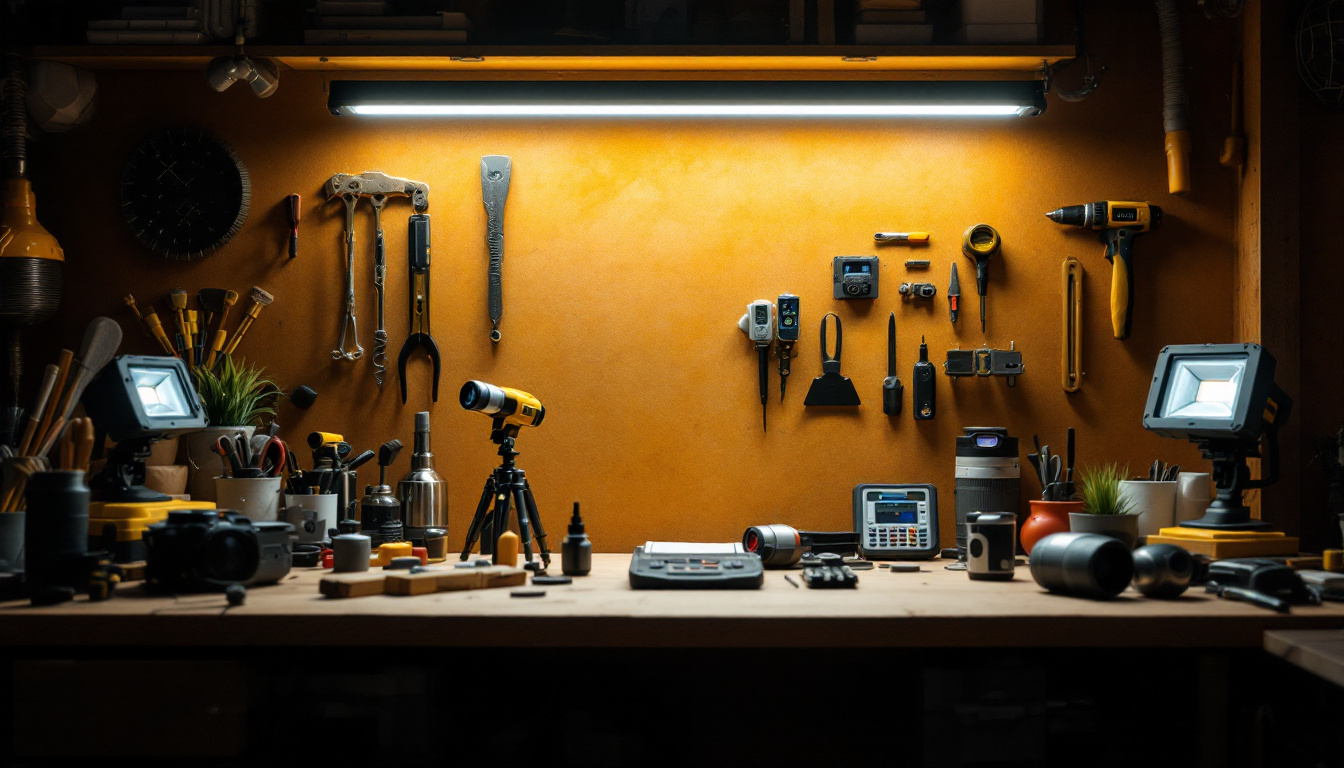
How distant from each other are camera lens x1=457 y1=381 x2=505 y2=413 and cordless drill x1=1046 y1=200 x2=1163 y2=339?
71.5 inches

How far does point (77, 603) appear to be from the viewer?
179cm

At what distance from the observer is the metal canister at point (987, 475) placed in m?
2.58

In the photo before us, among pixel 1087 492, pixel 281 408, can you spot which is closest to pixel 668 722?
pixel 1087 492

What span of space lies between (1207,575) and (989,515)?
0.48 meters

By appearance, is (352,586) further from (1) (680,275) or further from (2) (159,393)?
(1) (680,275)

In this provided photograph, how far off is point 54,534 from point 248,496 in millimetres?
567

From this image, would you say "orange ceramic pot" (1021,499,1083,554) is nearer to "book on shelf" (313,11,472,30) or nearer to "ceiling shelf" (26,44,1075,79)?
"ceiling shelf" (26,44,1075,79)

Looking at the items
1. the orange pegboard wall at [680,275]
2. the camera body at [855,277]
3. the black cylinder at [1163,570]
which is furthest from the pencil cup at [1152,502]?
the camera body at [855,277]

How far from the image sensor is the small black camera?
186 cm

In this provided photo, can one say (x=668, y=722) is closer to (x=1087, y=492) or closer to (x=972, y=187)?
(x=1087, y=492)

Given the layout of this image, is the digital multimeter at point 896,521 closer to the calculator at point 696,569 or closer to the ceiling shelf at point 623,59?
the calculator at point 696,569

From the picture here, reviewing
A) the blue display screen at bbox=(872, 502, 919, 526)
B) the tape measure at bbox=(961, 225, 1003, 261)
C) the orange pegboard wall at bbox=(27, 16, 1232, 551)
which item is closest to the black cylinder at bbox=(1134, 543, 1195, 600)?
the blue display screen at bbox=(872, 502, 919, 526)

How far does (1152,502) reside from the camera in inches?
97.3

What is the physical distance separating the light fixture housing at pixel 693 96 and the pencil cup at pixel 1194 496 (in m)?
1.18
